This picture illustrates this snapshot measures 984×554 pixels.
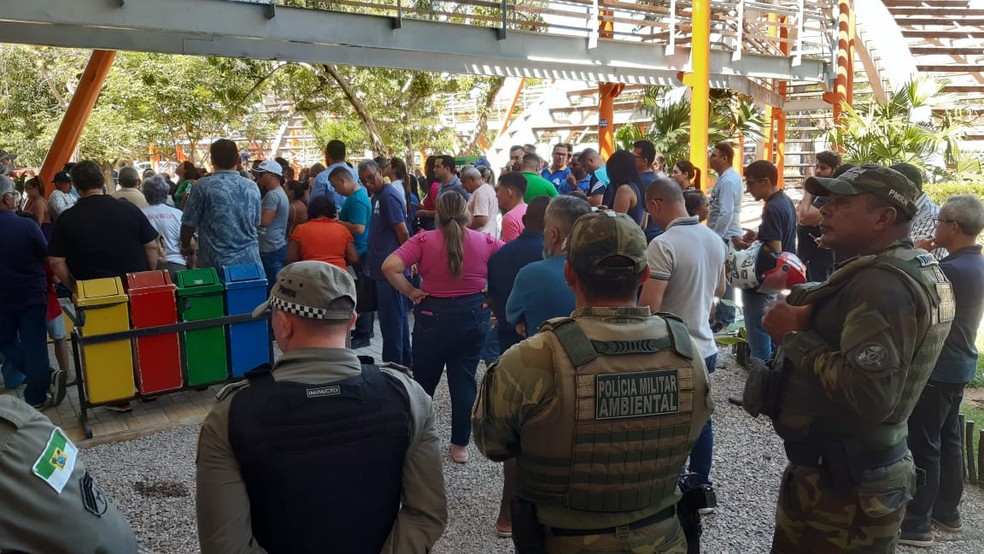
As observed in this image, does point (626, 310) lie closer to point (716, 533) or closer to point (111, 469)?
point (716, 533)

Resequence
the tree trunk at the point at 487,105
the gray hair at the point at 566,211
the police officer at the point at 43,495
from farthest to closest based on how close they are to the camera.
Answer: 1. the tree trunk at the point at 487,105
2. the gray hair at the point at 566,211
3. the police officer at the point at 43,495

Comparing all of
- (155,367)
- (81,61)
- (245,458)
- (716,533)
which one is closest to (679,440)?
(245,458)

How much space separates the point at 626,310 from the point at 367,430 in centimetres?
83

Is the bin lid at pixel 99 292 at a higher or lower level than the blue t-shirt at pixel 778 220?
lower

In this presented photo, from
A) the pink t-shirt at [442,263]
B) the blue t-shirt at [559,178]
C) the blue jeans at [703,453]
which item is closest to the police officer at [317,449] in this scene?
the blue jeans at [703,453]

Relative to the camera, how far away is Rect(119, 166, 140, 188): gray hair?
22.5ft

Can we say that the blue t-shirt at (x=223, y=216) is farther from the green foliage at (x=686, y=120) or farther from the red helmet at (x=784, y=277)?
the green foliage at (x=686, y=120)

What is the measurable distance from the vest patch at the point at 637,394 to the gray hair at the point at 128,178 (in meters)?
6.07

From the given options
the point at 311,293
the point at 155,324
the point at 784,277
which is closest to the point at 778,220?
the point at 784,277

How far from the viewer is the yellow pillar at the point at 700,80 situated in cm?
1115

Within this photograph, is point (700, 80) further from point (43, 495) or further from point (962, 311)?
point (43, 495)

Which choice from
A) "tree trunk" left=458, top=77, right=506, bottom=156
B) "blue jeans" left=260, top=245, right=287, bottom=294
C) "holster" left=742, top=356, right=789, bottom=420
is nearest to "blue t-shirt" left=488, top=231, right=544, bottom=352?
"holster" left=742, top=356, right=789, bottom=420

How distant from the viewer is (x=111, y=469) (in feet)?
16.1

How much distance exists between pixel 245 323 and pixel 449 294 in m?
2.07
